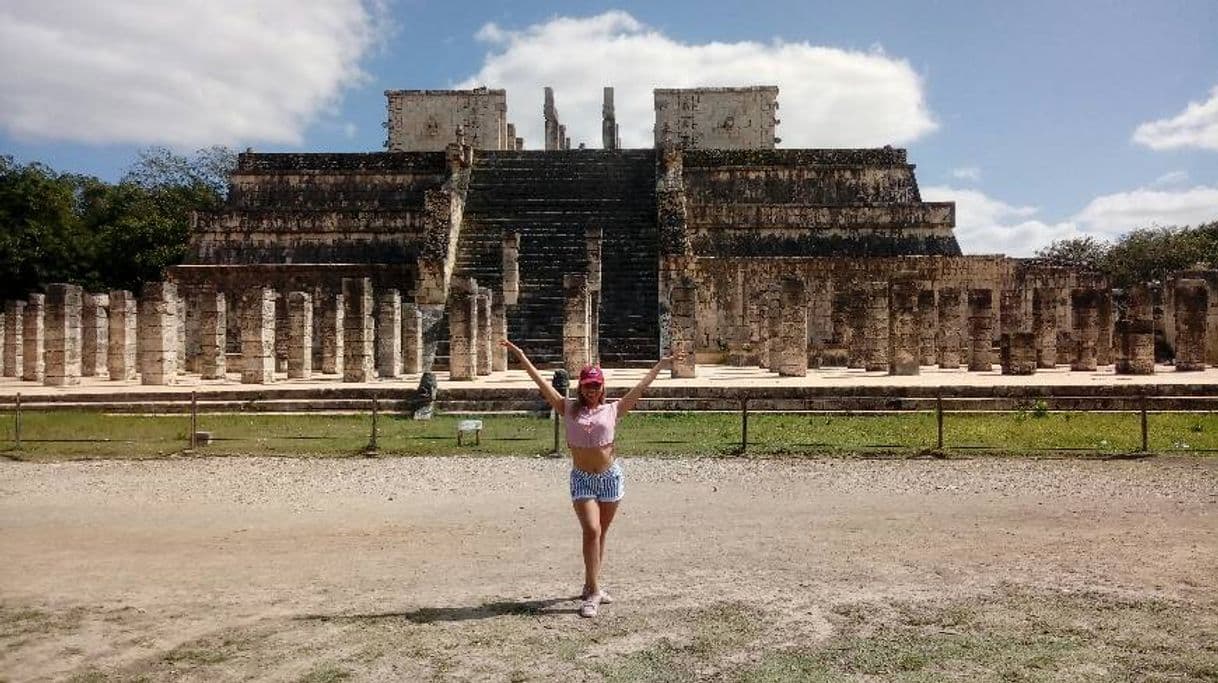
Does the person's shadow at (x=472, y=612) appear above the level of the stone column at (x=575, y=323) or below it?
below

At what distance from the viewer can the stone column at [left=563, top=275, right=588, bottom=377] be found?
18.4 m

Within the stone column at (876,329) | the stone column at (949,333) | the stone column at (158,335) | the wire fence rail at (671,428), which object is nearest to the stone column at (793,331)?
the stone column at (876,329)

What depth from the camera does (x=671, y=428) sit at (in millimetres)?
12648

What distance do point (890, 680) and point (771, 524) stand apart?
10.3ft

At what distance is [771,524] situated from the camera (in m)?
7.33

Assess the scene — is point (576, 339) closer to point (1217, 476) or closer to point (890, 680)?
point (1217, 476)

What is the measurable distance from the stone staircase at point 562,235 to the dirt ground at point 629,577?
1237 centimetres

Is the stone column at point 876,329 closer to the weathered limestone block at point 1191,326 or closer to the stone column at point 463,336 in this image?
the weathered limestone block at point 1191,326

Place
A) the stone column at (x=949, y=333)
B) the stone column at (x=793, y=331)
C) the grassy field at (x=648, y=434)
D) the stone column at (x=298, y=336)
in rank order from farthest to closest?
the stone column at (x=949, y=333) → the stone column at (x=793, y=331) → the stone column at (x=298, y=336) → the grassy field at (x=648, y=434)

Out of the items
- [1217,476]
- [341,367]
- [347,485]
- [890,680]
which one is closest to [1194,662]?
[890,680]

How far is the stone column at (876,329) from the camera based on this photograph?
2120 centimetres

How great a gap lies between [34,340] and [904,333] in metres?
17.5

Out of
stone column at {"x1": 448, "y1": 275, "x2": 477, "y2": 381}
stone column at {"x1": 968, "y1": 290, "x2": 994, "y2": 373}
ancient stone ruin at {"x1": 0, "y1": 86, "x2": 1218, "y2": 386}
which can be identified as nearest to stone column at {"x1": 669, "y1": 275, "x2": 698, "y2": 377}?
ancient stone ruin at {"x1": 0, "y1": 86, "x2": 1218, "y2": 386}

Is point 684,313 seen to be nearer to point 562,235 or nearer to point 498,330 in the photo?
point 498,330
